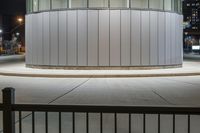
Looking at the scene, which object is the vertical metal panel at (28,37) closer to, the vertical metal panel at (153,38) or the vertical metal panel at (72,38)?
the vertical metal panel at (72,38)

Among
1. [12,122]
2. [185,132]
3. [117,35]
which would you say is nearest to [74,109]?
[12,122]

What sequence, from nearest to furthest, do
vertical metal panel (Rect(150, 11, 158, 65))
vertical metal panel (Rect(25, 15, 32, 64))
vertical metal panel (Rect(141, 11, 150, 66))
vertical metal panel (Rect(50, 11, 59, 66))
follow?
vertical metal panel (Rect(141, 11, 150, 66))
vertical metal panel (Rect(150, 11, 158, 65))
vertical metal panel (Rect(50, 11, 59, 66))
vertical metal panel (Rect(25, 15, 32, 64))

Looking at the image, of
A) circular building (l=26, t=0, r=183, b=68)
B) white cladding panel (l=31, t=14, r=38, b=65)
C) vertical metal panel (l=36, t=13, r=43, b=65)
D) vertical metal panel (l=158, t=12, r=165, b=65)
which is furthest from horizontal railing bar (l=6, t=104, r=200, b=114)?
white cladding panel (l=31, t=14, r=38, b=65)

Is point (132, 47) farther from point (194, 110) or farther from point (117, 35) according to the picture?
point (194, 110)

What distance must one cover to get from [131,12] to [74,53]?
5.41 meters

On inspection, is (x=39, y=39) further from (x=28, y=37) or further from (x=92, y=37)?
(x=92, y=37)

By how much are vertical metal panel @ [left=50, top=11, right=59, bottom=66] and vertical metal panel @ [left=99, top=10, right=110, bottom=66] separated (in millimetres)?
3583

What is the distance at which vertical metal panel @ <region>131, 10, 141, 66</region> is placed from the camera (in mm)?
32281

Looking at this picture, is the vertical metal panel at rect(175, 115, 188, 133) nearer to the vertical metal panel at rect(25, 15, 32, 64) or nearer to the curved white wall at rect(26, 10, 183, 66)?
the curved white wall at rect(26, 10, 183, 66)

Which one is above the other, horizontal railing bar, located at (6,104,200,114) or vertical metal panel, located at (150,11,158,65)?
vertical metal panel, located at (150,11,158,65)

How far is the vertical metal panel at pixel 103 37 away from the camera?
32.1m

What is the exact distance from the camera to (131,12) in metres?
32.3

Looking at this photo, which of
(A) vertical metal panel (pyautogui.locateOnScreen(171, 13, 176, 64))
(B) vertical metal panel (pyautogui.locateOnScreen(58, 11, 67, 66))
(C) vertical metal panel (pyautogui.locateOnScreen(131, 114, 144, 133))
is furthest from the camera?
(A) vertical metal panel (pyautogui.locateOnScreen(171, 13, 176, 64))

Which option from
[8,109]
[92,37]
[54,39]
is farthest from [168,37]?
[8,109]
